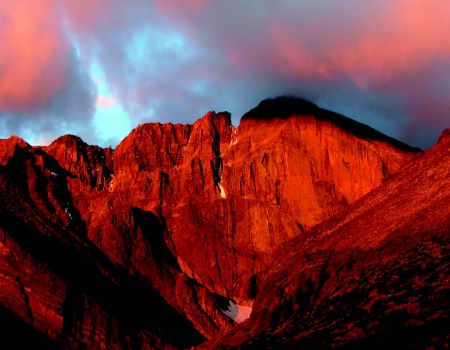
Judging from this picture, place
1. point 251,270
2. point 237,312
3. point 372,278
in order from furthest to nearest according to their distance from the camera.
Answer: point 251,270
point 237,312
point 372,278

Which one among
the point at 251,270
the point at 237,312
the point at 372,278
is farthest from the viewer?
the point at 251,270

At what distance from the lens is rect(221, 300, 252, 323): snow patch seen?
583 feet

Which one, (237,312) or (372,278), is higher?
(237,312)

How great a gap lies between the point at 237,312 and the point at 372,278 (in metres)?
130

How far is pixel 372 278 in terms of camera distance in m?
54.9

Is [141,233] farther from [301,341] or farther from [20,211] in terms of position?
[301,341]

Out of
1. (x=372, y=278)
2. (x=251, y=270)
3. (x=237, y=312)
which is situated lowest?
(x=372, y=278)

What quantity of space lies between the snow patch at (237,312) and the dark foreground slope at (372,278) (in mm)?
88540

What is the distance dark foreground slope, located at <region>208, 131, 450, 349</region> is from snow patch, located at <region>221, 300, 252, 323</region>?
88.5 meters

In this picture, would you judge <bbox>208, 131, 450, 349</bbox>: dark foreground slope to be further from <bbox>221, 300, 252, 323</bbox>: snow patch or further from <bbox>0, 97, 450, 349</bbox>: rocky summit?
<bbox>221, 300, 252, 323</bbox>: snow patch

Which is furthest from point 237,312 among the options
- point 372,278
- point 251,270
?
point 372,278

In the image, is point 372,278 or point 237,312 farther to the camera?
point 237,312

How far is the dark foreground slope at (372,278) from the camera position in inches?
1590

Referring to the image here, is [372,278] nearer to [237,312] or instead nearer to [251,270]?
[237,312]
